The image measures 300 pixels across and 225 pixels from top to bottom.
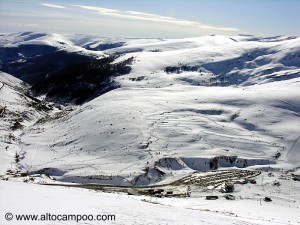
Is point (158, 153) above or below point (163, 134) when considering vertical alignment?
below

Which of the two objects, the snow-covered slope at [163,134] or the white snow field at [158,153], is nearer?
the white snow field at [158,153]

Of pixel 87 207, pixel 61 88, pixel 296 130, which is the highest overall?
pixel 87 207

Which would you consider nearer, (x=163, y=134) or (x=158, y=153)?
(x=158, y=153)

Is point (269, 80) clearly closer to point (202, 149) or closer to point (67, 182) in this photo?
point (202, 149)

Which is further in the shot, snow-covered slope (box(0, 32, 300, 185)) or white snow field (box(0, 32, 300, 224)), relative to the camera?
snow-covered slope (box(0, 32, 300, 185))

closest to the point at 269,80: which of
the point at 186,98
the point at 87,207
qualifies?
the point at 186,98

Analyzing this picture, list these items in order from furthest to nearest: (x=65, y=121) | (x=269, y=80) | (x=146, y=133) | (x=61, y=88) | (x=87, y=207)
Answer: (x=61, y=88) → (x=269, y=80) → (x=65, y=121) → (x=146, y=133) → (x=87, y=207)

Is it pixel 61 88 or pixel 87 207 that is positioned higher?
pixel 87 207

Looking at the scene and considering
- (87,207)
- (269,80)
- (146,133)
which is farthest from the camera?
(269,80)
